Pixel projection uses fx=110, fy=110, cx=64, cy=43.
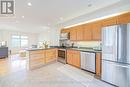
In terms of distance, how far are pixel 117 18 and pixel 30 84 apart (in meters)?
3.65

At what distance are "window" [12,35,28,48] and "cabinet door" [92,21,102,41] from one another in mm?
10190

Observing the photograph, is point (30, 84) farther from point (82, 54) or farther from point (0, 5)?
point (0, 5)

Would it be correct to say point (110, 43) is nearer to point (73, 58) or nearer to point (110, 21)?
point (110, 21)

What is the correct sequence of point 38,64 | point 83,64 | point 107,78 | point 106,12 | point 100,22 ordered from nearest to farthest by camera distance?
point 107,78 < point 106,12 < point 100,22 < point 83,64 < point 38,64

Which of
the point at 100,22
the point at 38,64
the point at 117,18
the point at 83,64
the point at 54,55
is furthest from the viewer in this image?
the point at 54,55

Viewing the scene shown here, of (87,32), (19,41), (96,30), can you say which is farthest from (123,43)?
(19,41)

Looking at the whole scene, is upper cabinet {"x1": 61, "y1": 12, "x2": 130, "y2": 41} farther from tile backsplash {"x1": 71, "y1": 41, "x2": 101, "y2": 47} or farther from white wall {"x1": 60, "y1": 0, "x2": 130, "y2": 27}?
tile backsplash {"x1": 71, "y1": 41, "x2": 101, "y2": 47}

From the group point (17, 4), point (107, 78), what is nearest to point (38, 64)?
point (17, 4)

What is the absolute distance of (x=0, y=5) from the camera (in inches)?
157

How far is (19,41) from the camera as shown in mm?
12977

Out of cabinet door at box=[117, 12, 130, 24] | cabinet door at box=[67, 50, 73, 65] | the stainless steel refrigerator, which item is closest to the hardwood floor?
cabinet door at box=[67, 50, 73, 65]

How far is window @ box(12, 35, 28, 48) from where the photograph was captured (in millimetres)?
12422

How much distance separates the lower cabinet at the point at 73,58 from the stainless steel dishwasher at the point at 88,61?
0.42m

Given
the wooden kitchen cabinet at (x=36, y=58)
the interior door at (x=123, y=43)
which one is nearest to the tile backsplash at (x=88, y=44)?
the interior door at (x=123, y=43)
